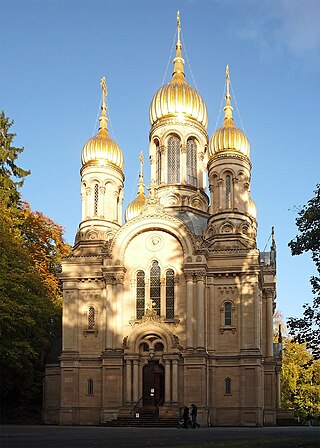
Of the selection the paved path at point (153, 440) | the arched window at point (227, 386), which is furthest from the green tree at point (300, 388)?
the paved path at point (153, 440)

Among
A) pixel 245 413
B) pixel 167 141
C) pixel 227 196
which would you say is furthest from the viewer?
pixel 167 141

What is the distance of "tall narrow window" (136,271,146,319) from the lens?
145ft

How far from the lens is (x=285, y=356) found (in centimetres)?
6969

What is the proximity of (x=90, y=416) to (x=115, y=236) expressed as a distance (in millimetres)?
10660

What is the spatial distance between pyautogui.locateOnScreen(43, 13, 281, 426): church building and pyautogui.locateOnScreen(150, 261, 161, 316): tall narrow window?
0.19 ft

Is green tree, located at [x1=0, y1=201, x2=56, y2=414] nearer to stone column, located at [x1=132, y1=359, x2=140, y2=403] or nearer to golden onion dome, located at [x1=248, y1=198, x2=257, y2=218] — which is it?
stone column, located at [x1=132, y1=359, x2=140, y2=403]

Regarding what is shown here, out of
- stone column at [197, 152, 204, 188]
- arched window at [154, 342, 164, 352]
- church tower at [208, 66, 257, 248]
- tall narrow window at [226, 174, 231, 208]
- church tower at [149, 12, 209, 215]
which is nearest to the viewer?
arched window at [154, 342, 164, 352]

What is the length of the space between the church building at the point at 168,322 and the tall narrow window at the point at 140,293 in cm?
6

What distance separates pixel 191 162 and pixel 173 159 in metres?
1.28

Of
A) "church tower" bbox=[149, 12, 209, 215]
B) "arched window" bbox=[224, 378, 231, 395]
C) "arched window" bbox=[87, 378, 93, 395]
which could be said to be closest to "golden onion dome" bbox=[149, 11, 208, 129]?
"church tower" bbox=[149, 12, 209, 215]

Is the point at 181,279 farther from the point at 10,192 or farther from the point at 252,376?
the point at 10,192

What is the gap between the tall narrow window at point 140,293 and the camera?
44.2 m

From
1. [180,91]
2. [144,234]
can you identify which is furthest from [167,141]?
[144,234]

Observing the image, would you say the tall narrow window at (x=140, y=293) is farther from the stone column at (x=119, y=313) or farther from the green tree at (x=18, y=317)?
the green tree at (x=18, y=317)
